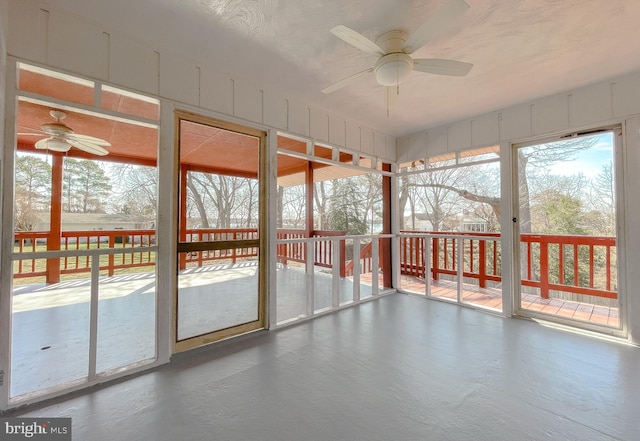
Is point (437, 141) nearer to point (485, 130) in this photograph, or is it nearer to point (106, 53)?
point (485, 130)

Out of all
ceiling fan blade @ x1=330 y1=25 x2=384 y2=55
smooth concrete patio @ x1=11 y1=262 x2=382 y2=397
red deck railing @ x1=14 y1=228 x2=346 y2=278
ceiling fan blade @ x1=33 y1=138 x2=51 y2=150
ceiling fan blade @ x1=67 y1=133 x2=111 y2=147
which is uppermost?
ceiling fan blade @ x1=330 y1=25 x2=384 y2=55

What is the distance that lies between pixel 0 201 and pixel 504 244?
4728 mm

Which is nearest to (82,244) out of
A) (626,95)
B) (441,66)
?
(441,66)

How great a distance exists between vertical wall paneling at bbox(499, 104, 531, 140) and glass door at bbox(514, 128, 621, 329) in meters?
0.20

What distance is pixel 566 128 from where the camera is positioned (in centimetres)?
298

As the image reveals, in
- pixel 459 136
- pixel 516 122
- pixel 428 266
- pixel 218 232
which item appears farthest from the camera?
pixel 428 266

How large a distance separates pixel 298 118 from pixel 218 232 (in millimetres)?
1648

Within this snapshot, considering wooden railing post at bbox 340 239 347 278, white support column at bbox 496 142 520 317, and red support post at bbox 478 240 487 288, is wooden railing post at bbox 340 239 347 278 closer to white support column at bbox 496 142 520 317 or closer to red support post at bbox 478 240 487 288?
red support post at bbox 478 240 487 288

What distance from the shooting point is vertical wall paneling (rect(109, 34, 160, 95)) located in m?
2.03

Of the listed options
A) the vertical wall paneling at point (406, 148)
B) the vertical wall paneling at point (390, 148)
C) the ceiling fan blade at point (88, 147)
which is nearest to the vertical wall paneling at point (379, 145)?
the vertical wall paneling at point (390, 148)

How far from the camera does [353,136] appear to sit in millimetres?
3932

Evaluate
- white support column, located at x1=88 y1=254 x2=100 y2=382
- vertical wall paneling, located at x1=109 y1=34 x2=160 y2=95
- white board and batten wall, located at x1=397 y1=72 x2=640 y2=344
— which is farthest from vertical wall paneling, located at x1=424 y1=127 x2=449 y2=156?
white support column, located at x1=88 y1=254 x2=100 y2=382

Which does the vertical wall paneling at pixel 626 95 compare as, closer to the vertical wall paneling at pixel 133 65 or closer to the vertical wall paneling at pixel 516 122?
the vertical wall paneling at pixel 516 122

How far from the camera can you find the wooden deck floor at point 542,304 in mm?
2904
